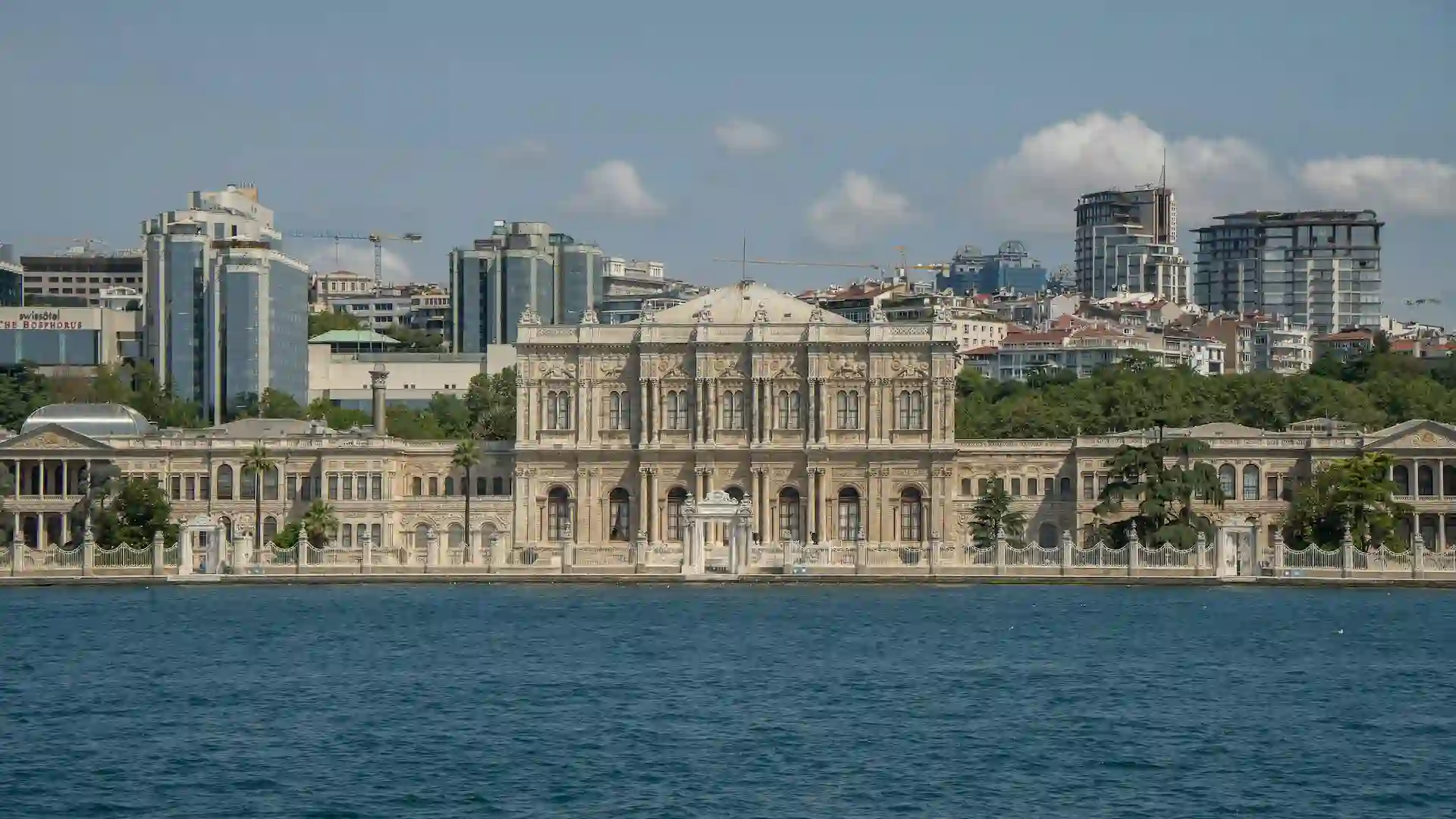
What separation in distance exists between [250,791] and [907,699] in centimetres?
1500

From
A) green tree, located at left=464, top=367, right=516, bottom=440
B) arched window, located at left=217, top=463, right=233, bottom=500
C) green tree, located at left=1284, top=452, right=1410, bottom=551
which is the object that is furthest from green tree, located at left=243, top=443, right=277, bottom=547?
green tree, located at left=1284, top=452, right=1410, bottom=551

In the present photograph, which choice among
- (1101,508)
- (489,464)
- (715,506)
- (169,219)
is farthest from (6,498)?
(169,219)

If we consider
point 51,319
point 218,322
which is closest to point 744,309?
point 218,322

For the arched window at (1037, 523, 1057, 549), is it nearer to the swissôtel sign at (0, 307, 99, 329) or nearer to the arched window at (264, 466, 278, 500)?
the arched window at (264, 466, 278, 500)

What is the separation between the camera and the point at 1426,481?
310 feet

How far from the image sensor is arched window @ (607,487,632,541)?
9750cm

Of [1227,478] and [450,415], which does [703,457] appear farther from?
[450,415]

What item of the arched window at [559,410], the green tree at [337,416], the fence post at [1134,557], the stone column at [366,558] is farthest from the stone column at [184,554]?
the green tree at [337,416]

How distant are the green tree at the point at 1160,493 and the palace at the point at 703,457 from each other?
532 centimetres

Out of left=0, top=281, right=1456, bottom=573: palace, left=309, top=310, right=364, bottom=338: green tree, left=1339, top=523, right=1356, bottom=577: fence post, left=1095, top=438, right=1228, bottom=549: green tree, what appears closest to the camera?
left=1339, top=523, right=1356, bottom=577: fence post

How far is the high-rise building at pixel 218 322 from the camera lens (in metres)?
143

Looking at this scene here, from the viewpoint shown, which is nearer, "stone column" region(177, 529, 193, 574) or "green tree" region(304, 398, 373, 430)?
"stone column" region(177, 529, 193, 574)

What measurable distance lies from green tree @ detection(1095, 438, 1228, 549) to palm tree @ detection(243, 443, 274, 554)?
28.2 metres

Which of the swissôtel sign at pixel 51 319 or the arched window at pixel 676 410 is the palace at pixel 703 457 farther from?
the swissôtel sign at pixel 51 319
